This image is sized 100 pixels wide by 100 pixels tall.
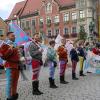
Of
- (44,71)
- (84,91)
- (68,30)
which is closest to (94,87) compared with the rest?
(84,91)

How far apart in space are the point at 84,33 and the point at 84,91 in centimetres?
5078

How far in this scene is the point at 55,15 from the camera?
230ft

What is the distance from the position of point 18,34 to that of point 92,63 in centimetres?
622

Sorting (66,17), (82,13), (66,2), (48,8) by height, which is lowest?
(66,17)

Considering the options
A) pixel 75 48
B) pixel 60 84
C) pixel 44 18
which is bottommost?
pixel 60 84

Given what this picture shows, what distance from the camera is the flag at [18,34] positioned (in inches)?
390

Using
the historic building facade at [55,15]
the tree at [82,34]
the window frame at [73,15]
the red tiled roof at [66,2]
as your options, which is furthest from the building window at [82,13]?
the tree at [82,34]

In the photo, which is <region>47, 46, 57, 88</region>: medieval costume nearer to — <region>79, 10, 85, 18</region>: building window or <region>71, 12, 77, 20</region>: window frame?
<region>79, 10, 85, 18</region>: building window

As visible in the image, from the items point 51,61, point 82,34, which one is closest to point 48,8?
point 82,34

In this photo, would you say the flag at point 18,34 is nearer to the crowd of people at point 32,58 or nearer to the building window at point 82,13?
the crowd of people at point 32,58

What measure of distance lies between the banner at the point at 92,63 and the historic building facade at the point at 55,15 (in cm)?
4825

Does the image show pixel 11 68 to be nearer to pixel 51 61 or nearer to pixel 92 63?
pixel 51 61

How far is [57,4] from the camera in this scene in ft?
230

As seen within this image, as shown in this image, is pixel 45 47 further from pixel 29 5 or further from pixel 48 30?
pixel 29 5
